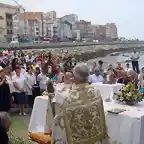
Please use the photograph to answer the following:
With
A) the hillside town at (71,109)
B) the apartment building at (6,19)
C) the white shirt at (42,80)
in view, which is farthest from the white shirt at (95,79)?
the apartment building at (6,19)

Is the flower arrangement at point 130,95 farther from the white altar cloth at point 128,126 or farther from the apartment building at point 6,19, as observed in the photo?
the apartment building at point 6,19

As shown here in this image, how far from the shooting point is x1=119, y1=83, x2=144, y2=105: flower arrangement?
5797 millimetres

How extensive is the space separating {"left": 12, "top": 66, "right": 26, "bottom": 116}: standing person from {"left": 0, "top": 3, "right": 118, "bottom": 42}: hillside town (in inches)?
3149

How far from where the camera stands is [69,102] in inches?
147

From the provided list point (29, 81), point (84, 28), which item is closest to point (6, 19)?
point (84, 28)

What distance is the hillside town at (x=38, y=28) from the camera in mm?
104331

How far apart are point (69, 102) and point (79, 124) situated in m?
0.25

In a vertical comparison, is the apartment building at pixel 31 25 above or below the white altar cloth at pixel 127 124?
above

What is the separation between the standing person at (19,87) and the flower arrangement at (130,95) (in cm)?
397

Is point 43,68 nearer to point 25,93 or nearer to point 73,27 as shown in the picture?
point 25,93

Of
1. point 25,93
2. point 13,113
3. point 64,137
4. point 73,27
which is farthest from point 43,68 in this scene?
point 73,27

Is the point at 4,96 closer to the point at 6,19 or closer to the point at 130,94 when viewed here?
the point at 130,94

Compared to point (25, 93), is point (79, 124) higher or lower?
higher

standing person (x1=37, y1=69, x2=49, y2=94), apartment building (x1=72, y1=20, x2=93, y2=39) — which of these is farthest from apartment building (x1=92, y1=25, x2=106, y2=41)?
standing person (x1=37, y1=69, x2=49, y2=94)
